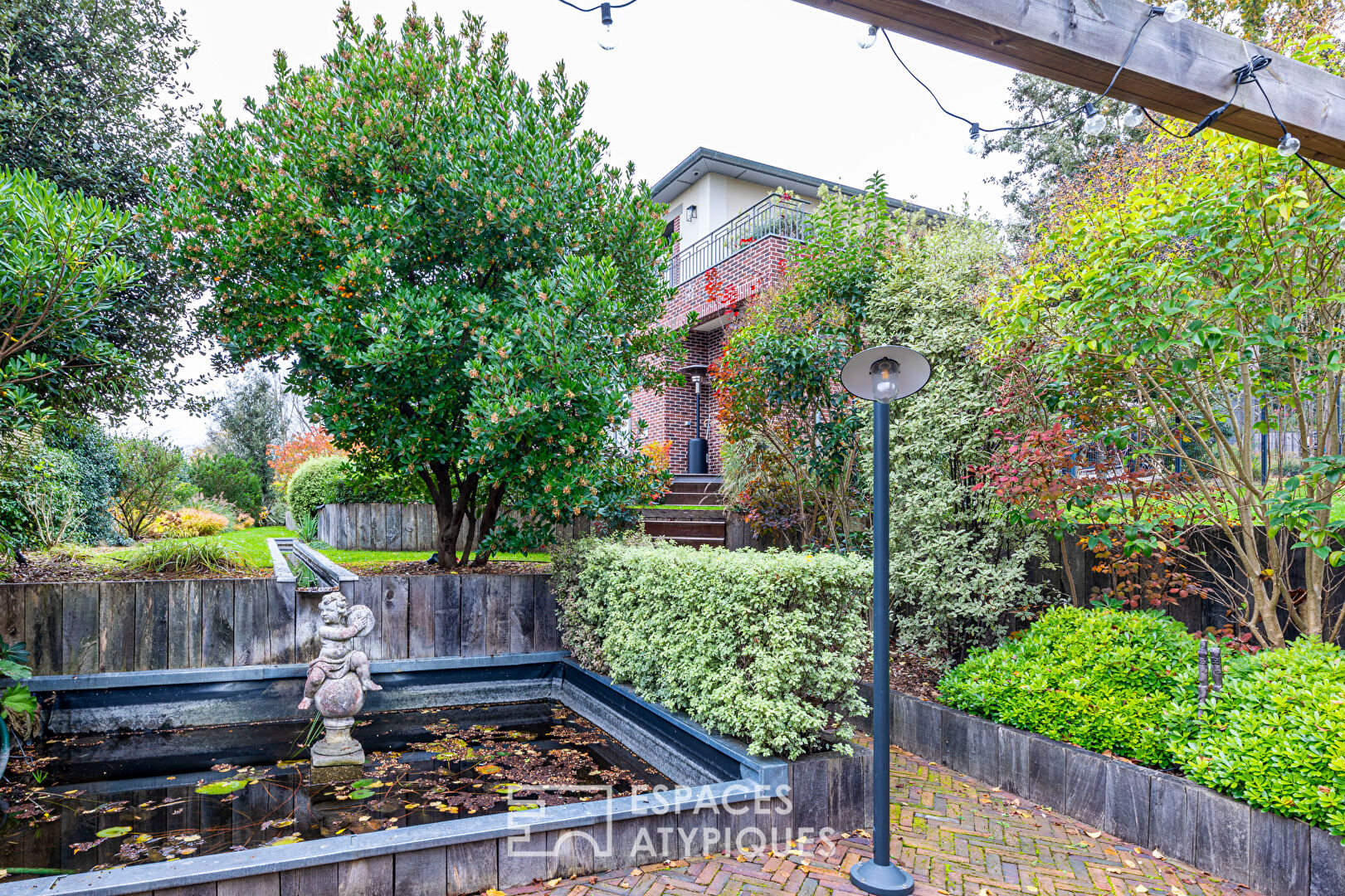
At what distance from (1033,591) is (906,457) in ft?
4.21

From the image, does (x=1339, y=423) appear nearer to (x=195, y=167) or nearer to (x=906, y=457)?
(x=906, y=457)

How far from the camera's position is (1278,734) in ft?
9.91

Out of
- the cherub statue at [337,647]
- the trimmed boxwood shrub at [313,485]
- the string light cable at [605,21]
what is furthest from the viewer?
the trimmed boxwood shrub at [313,485]

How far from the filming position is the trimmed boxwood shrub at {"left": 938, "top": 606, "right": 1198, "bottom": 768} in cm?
371

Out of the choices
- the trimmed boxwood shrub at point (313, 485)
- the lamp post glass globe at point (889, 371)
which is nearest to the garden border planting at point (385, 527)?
the trimmed boxwood shrub at point (313, 485)

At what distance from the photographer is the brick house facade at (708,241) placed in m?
12.5

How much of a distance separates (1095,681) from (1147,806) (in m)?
0.67

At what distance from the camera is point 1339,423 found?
3912 millimetres

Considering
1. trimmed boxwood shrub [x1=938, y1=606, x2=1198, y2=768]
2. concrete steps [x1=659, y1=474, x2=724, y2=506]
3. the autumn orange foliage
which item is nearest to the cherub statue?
trimmed boxwood shrub [x1=938, y1=606, x2=1198, y2=768]

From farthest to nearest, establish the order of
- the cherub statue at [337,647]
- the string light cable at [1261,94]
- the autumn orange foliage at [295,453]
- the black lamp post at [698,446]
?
1. the autumn orange foliage at [295,453]
2. the black lamp post at [698,446]
3. the cherub statue at [337,647]
4. the string light cable at [1261,94]

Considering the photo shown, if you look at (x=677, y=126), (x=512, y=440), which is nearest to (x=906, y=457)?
(x=512, y=440)

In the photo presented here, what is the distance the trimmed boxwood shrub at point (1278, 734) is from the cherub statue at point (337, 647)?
4434 millimetres

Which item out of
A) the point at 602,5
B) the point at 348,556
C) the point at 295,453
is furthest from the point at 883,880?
the point at 295,453

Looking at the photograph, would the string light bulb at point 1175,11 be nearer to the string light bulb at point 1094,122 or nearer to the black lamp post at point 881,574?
the string light bulb at point 1094,122
